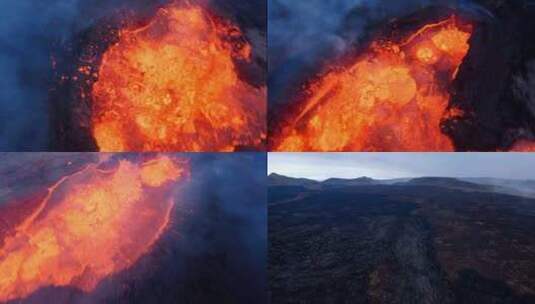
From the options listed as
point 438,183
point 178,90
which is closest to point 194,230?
point 178,90

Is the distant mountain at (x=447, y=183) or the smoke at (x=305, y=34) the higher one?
the smoke at (x=305, y=34)

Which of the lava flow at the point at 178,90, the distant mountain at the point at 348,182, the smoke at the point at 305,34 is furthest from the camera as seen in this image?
the distant mountain at the point at 348,182

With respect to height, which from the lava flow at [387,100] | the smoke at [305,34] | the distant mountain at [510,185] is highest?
the smoke at [305,34]

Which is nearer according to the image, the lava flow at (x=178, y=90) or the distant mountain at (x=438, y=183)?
the lava flow at (x=178, y=90)

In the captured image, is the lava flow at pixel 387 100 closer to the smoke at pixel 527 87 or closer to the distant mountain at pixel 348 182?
the distant mountain at pixel 348 182

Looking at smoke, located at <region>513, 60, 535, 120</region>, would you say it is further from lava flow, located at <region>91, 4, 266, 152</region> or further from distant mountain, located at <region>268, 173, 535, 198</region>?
lava flow, located at <region>91, 4, 266, 152</region>

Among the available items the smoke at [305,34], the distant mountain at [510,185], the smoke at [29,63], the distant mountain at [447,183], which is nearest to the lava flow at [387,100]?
the smoke at [305,34]

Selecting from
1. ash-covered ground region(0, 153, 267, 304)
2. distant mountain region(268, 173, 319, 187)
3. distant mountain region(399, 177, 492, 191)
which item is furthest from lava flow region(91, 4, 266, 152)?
distant mountain region(399, 177, 492, 191)
